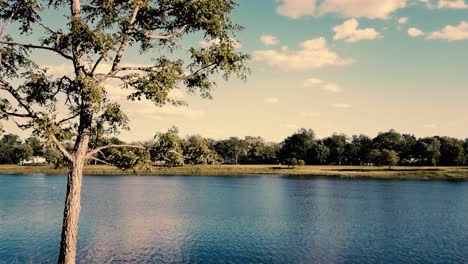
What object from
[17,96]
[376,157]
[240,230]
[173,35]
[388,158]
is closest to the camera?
[17,96]

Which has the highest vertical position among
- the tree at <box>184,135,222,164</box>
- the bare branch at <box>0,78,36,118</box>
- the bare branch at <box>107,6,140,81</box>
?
the bare branch at <box>107,6,140,81</box>

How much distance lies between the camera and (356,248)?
4181 centimetres

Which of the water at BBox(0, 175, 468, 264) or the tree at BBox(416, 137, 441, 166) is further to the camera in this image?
the tree at BBox(416, 137, 441, 166)

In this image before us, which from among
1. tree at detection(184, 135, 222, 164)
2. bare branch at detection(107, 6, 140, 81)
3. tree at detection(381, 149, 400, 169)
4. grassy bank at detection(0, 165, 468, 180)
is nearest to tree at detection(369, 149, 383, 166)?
tree at detection(381, 149, 400, 169)

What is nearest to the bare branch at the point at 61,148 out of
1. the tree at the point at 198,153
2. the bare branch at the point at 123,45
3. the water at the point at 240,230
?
the bare branch at the point at 123,45

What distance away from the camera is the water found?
38.2 m

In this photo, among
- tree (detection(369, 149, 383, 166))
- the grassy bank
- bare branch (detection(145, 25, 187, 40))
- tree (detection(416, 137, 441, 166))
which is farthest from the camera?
tree (detection(416, 137, 441, 166))

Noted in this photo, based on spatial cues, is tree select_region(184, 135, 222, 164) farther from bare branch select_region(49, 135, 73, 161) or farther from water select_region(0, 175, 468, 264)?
water select_region(0, 175, 468, 264)

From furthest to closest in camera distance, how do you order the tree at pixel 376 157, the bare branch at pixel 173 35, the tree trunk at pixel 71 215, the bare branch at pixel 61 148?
the tree at pixel 376 157, the bare branch at pixel 173 35, the tree trunk at pixel 71 215, the bare branch at pixel 61 148

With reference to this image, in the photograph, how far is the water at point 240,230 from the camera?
125 feet

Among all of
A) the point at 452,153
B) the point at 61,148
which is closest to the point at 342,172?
the point at 452,153

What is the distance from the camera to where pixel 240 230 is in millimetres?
50031

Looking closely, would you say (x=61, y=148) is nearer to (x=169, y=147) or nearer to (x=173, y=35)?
(x=169, y=147)

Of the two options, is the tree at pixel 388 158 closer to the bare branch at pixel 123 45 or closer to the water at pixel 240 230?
the water at pixel 240 230
